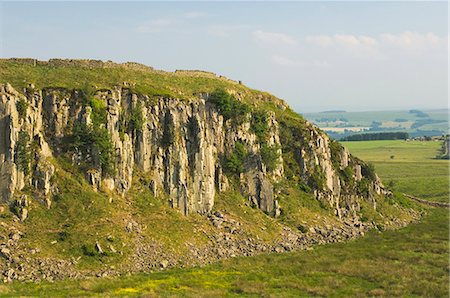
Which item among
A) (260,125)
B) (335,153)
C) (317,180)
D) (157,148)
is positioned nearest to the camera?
(157,148)

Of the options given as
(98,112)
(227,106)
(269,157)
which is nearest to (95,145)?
(98,112)

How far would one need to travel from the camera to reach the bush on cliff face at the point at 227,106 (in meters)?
Answer: 101

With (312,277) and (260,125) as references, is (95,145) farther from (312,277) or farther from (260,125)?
(312,277)

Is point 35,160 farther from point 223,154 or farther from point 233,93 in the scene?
point 233,93

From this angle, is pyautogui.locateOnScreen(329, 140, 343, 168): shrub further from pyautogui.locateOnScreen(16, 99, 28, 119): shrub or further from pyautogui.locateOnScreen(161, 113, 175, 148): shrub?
pyautogui.locateOnScreen(16, 99, 28, 119): shrub

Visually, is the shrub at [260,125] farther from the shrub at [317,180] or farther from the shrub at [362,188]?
the shrub at [362,188]

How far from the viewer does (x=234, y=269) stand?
7331 cm

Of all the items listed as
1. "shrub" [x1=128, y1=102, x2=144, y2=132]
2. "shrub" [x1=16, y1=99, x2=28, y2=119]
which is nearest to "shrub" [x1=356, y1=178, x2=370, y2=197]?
"shrub" [x1=128, y1=102, x2=144, y2=132]

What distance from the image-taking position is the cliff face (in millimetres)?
74938

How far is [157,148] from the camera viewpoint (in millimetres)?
90500

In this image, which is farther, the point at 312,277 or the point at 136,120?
the point at 136,120

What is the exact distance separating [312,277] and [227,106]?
145 ft

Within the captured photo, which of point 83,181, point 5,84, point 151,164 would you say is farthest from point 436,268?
point 5,84

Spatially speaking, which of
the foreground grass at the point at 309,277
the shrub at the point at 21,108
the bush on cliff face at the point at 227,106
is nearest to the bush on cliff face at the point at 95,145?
the shrub at the point at 21,108
